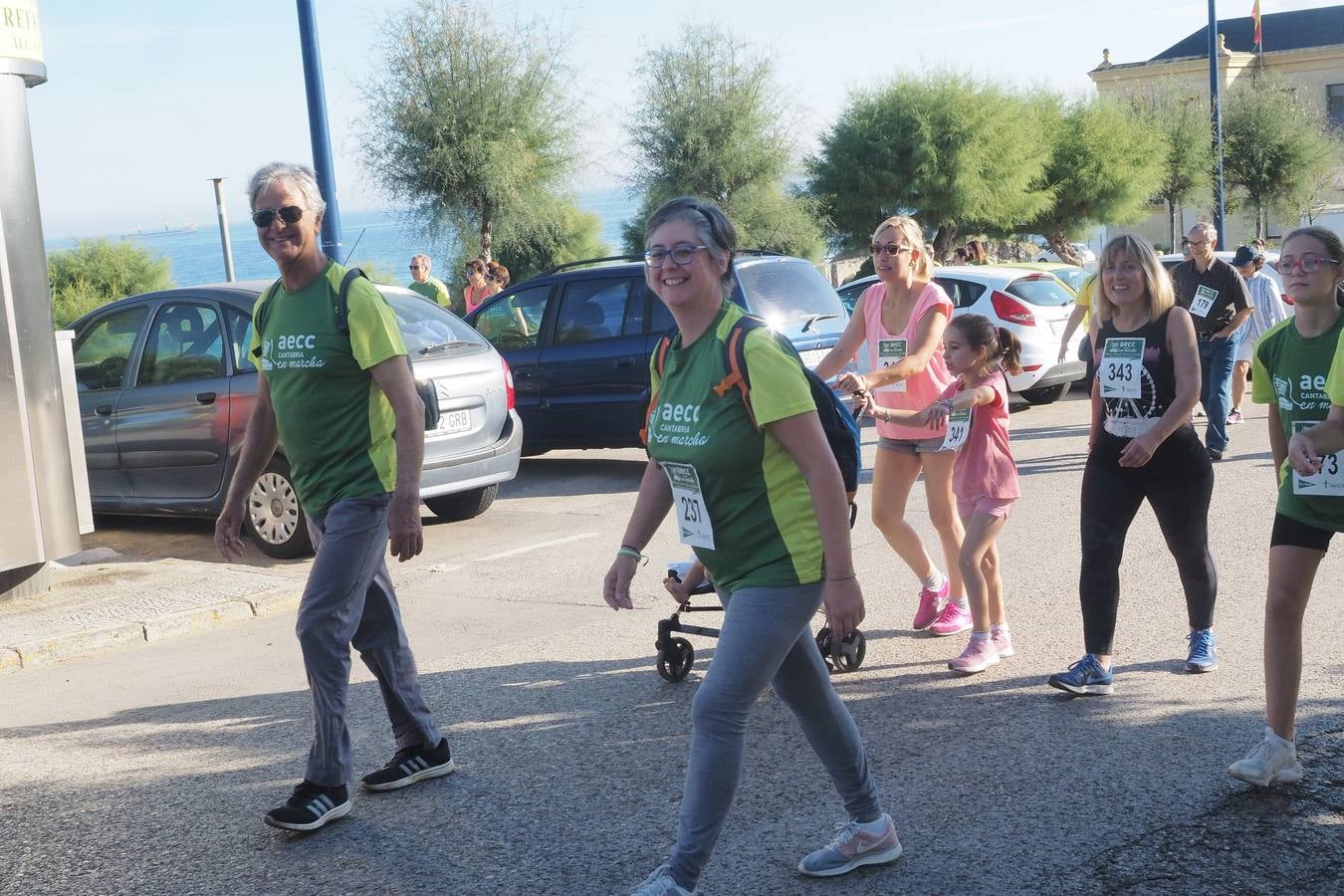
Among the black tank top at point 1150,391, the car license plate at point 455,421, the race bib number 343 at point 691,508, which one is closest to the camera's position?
the race bib number 343 at point 691,508

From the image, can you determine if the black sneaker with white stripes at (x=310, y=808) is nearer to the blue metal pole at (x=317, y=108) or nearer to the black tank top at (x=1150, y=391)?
the black tank top at (x=1150, y=391)

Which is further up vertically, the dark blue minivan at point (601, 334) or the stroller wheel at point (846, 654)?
the dark blue minivan at point (601, 334)

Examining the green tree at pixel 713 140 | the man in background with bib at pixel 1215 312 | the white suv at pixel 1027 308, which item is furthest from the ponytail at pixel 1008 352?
the green tree at pixel 713 140

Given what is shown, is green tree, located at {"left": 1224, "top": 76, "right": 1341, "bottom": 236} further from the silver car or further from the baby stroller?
the baby stroller

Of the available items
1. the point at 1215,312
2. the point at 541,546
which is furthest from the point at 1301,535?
the point at 1215,312

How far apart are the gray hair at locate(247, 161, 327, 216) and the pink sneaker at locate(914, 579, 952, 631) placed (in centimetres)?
325

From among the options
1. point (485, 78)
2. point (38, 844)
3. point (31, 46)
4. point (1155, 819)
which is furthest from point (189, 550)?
point (485, 78)

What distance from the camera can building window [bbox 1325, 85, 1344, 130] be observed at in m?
71.6

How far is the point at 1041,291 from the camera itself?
15.0m

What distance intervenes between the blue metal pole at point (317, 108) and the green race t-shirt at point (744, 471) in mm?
8872

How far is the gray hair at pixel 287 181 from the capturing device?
4.35 m

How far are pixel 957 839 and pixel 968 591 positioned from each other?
1769mm

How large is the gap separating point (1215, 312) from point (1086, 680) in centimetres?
666

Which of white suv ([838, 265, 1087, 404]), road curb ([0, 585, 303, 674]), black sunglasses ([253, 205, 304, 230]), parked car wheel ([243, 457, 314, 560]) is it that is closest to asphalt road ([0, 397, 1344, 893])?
road curb ([0, 585, 303, 674])
